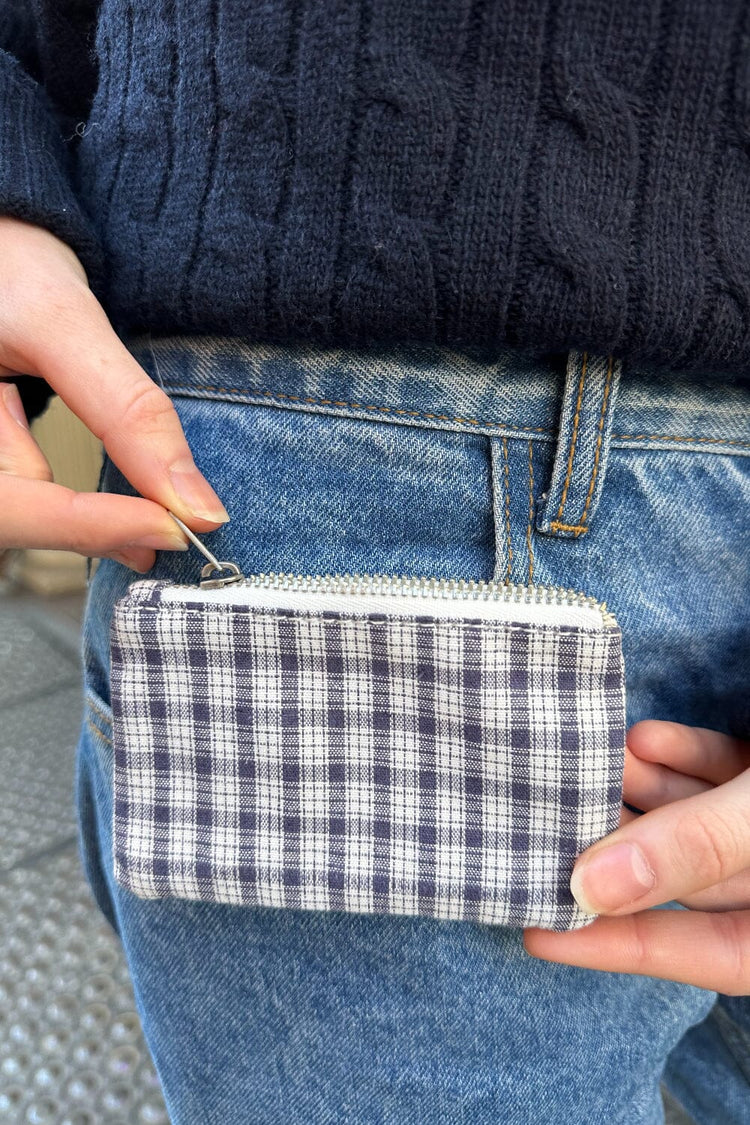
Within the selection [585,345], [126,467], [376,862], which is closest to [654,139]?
[585,345]

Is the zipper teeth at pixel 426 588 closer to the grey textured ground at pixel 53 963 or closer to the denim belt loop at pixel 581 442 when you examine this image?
the denim belt loop at pixel 581 442

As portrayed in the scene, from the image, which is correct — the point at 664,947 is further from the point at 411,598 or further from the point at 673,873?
the point at 411,598

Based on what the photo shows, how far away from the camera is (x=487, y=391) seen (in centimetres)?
59

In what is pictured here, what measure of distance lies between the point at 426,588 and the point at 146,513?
0.23 metres

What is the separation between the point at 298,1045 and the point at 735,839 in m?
0.42

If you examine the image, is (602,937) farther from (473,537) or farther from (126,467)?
(126,467)

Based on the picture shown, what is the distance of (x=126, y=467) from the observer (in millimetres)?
593

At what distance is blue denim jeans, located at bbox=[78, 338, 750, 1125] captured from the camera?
60 cm

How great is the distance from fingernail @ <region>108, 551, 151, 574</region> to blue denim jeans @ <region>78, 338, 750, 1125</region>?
2cm

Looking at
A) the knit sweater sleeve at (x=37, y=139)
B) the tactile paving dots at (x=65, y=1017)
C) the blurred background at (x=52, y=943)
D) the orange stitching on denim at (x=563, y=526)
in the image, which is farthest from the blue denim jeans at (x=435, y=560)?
the tactile paving dots at (x=65, y=1017)

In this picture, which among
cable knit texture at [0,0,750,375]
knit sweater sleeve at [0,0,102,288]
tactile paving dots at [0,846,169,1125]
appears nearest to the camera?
cable knit texture at [0,0,750,375]

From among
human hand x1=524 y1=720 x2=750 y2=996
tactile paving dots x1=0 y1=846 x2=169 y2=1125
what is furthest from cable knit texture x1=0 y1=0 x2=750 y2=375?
tactile paving dots x1=0 y1=846 x2=169 y2=1125

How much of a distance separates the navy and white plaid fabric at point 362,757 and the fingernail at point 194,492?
69 mm

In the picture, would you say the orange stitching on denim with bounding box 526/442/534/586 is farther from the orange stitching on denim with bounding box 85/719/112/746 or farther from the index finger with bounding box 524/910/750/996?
the orange stitching on denim with bounding box 85/719/112/746
